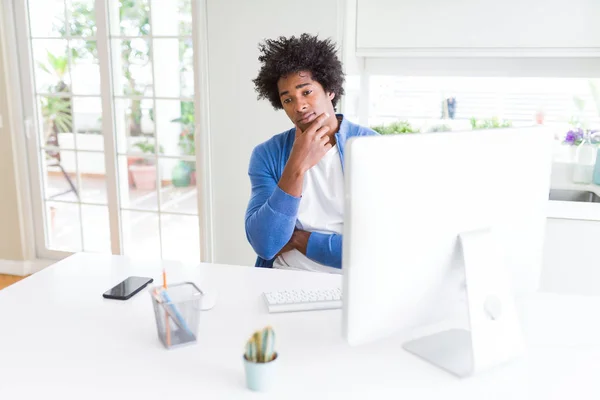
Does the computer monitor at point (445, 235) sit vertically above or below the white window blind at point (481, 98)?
below

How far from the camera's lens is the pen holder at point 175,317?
3.60 ft

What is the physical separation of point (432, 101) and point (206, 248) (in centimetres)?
154

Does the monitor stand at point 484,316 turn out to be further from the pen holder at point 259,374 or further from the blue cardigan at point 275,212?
the blue cardigan at point 275,212

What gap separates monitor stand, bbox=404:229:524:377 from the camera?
101 centimetres

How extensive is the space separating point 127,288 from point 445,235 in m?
0.81

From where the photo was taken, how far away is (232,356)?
107 centimetres

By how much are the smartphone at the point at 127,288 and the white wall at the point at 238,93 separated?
163cm

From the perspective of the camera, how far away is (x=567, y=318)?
1.28 m

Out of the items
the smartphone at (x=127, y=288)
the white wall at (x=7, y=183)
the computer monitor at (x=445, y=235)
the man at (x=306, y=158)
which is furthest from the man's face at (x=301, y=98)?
the white wall at (x=7, y=183)

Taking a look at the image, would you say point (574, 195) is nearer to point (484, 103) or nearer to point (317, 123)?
point (484, 103)

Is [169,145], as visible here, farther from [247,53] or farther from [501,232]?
[501,232]

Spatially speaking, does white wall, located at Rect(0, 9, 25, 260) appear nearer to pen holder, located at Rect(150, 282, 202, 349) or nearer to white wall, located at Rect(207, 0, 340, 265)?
white wall, located at Rect(207, 0, 340, 265)

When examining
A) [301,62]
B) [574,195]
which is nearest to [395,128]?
[574,195]

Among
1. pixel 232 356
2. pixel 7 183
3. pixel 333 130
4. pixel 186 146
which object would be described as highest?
pixel 333 130
